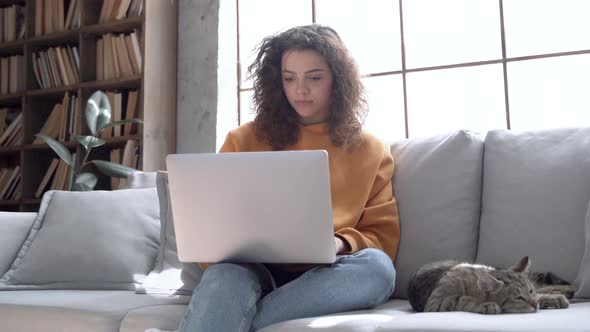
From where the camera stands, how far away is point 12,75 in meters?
4.36

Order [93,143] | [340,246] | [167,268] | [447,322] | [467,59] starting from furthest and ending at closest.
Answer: [93,143] → [467,59] → [167,268] → [340,246] → [447,322]

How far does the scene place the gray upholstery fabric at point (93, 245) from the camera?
226cm

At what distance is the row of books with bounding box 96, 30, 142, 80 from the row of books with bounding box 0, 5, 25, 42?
27.2 inches

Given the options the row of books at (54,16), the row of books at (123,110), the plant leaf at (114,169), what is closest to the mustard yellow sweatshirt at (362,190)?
the plant leaf at (114,169)

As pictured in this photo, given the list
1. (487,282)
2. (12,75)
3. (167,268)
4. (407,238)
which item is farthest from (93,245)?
(12,75)

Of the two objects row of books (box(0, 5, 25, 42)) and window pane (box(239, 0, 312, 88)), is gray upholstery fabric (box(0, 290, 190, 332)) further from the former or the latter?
row of books (box(0, 5, 25, 42))

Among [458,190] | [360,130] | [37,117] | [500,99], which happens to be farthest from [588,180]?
[37,117]

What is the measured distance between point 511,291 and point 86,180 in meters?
2.67

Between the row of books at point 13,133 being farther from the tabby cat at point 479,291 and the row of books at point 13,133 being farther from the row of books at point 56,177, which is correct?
the tabby cat at point 479,291

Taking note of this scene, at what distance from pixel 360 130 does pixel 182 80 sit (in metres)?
2.10

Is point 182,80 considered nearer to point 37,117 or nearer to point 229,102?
point 229,102

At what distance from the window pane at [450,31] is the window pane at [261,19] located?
2.14 feet

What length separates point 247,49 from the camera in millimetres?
3967

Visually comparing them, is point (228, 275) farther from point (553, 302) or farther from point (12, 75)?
point (12, 75)
